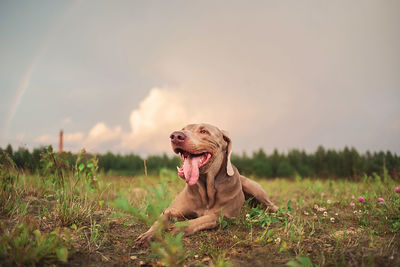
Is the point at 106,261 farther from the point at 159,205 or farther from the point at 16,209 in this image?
the point at 16,209

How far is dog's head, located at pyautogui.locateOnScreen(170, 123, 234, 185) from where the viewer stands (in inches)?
115

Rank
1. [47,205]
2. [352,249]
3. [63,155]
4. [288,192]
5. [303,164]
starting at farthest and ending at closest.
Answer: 1. [303,164]
2. [288,192]
3. [63,155]
4. [47,205]
5. [352,249]

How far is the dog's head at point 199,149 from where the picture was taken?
2930 mm

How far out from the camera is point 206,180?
3.36m

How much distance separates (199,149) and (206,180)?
538 mm

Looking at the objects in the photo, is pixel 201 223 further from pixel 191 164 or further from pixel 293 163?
pixel 293 163

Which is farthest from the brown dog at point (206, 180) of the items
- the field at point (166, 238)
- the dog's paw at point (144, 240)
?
the dog's paw at point (144, 240)

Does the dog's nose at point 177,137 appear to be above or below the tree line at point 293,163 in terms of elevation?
above

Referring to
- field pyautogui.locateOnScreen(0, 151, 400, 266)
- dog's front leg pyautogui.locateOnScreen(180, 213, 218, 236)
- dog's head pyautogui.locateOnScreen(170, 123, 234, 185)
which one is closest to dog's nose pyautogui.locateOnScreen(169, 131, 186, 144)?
dog's head pyautogui.locateOnScreen(170, 123, 234, 185)

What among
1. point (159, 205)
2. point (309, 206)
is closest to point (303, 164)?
point (309, 206)

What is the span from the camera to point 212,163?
10.7 ft

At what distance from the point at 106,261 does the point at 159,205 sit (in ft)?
4.28

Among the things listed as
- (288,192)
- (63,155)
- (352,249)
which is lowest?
(288,192)

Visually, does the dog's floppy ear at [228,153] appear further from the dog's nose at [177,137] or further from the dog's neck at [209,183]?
the dog's nose at [177,137]
